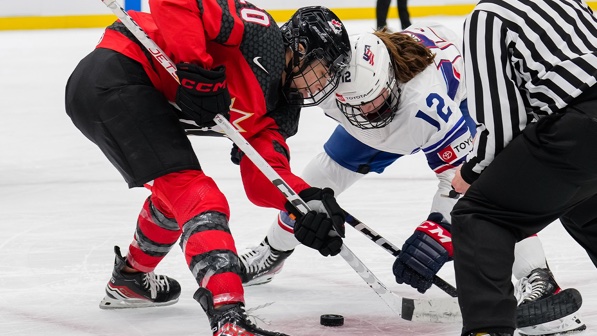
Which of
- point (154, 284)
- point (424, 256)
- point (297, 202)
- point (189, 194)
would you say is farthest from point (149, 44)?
point (424, 256)

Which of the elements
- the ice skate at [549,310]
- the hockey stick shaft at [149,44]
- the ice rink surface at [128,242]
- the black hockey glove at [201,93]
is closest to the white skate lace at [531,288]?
the ice skate at [549,310]

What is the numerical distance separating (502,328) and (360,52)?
0.89m

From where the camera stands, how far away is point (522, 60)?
187cm

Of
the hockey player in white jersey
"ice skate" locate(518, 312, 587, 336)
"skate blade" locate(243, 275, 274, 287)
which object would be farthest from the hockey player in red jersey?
"ice skate" locate(518, 312, 587, 336)

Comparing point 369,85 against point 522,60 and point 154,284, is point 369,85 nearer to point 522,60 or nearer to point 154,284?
point 522,60

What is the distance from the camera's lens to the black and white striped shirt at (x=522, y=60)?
186cm

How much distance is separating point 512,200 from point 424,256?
22.8 inches

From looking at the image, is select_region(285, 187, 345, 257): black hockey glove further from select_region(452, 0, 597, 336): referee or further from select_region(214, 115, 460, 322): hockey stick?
select_region(452, 0, 597, 336): referee

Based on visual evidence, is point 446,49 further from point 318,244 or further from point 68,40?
point 68,40

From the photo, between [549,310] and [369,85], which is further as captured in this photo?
[369,85]

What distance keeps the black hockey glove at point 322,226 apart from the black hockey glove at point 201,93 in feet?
1.07

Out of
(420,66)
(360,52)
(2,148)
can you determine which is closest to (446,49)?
(420,66)

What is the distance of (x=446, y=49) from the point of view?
2811 mm

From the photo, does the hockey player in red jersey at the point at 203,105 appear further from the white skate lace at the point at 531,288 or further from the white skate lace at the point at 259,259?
the white skate lace at the point at 531,288
